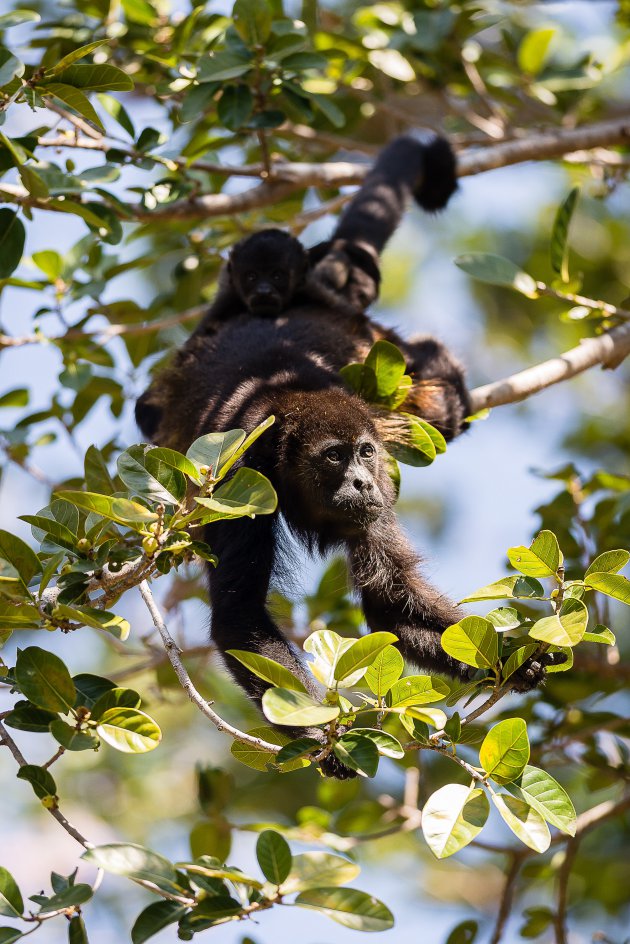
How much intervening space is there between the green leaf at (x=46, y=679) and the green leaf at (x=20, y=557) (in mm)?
209

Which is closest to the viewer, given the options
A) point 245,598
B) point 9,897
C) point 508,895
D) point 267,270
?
point 9,897

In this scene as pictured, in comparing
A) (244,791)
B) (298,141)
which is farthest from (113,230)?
(244,791)

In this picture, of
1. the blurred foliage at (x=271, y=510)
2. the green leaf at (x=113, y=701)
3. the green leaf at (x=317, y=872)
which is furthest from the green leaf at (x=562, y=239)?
the green leaf at (x=317, y=872)

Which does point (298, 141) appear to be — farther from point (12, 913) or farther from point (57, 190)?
point (12, 913)

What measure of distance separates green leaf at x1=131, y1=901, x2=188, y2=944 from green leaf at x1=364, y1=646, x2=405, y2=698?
0.59 m

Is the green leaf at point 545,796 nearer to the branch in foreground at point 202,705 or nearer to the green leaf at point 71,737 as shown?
the branch in foreground at point 202,705

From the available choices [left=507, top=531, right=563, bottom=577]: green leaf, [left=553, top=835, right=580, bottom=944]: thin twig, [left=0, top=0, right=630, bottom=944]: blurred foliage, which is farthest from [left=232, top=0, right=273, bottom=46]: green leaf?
[left=553, top=835, right=580, bottom=944]: thin twig

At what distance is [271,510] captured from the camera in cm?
210

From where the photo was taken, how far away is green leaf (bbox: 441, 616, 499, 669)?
88.4 inches

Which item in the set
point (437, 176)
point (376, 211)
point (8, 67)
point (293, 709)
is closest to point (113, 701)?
point (293, 709)

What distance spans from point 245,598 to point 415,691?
41.1 inches

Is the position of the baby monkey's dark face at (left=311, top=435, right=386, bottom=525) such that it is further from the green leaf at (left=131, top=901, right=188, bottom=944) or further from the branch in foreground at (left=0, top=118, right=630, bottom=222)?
the green leaf at (left=131, top=901, right=188, bottom=944)

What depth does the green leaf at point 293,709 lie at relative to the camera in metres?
1.92

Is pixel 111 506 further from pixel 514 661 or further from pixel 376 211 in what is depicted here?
pixel 376 211
